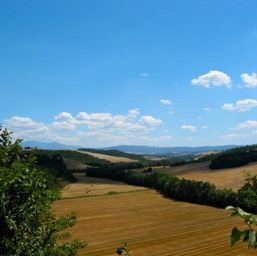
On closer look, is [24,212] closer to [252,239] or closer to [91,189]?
[252,239]

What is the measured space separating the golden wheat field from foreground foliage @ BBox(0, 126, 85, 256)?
35401 millimetres

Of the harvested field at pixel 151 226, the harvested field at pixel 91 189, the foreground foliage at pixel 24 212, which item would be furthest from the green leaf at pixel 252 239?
the harvested field at pixel 91 189

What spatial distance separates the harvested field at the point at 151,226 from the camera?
161 feet

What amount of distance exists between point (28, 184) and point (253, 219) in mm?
10489

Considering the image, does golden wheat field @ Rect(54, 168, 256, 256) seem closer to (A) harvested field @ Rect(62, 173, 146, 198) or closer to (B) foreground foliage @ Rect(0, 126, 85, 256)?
(A) harvested field @ Rect(62, 173, 146, 198)

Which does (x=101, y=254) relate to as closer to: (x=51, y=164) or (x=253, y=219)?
(x=253, y=219)

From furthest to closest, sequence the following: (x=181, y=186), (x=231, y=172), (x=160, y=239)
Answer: (x=231, y=172), (x=181, y=186), (x=160, y=239)

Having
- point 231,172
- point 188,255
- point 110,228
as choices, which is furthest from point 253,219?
point 231,172

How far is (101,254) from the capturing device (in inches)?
1826

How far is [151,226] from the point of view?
68.1m

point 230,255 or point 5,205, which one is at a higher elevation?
point 5,205

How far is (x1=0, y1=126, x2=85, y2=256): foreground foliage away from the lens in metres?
12.0

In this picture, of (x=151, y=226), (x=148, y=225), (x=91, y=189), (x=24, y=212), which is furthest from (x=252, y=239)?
(x=91, y=189)

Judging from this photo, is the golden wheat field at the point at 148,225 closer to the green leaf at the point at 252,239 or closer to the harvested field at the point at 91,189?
the harvested field at the point at 91,189
